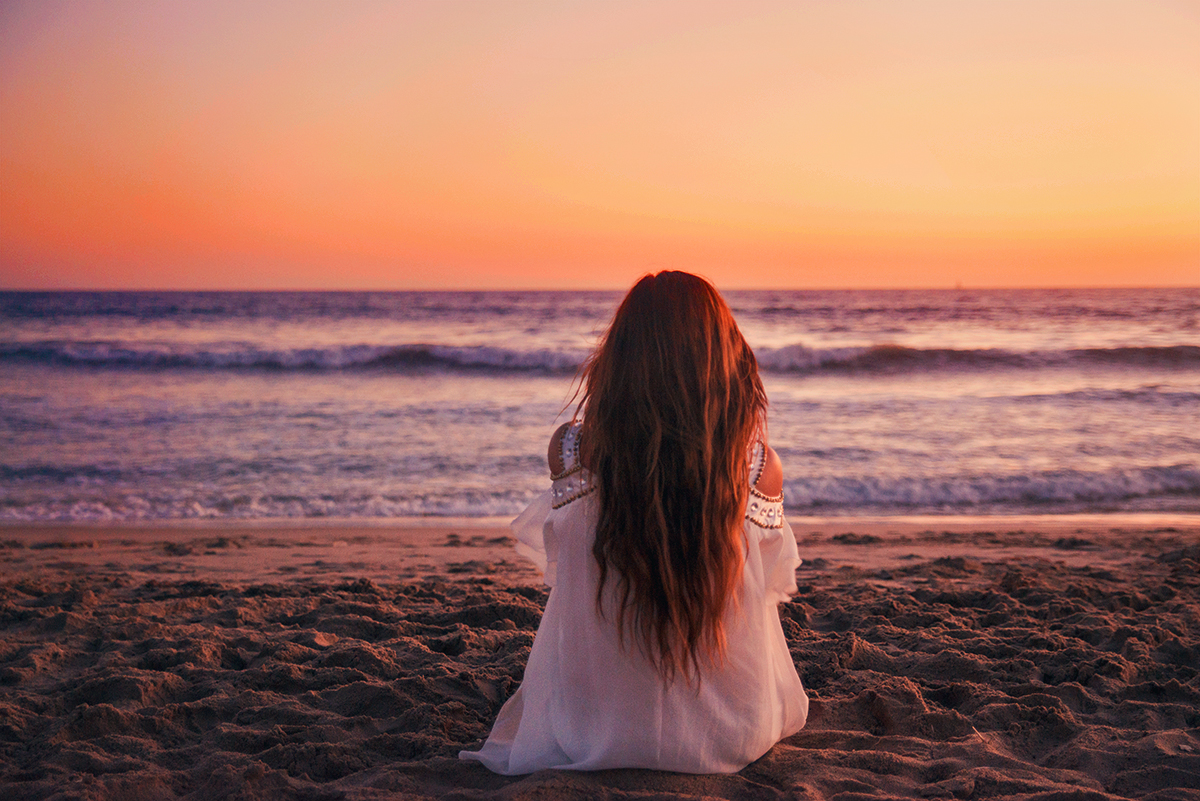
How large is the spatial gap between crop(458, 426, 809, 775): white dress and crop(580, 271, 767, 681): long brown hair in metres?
0.08

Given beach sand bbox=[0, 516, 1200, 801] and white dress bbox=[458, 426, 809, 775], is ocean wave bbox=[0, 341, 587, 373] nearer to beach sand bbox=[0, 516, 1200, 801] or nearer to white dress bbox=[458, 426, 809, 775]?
beach sand bbox=[0, 516, 1200, 801]

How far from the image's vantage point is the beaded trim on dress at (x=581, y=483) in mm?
2109

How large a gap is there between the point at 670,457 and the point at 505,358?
58.5ft

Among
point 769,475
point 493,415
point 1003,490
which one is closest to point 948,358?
point 1003,490

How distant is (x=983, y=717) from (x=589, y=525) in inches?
67.5

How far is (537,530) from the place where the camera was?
7.33 feet

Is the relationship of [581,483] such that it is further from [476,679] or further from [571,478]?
[476,679]

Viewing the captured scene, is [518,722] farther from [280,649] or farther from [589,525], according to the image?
[280,649]

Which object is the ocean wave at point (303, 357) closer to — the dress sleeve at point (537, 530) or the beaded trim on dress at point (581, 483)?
the dress sleeve at point (537, 530)

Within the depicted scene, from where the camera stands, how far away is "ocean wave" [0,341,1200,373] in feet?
58.5

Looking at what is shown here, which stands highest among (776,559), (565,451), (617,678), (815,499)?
(565,451)

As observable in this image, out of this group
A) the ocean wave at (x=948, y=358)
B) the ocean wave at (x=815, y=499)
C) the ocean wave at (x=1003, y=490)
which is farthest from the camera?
the ocean wave at (x=948, y=358)

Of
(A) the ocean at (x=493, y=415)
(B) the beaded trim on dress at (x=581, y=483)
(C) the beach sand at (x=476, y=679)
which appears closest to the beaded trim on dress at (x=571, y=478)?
(B) the beaded trim on dress at (x=581, y=483)

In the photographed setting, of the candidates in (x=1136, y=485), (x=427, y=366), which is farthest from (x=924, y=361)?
(x=427, y=366)
